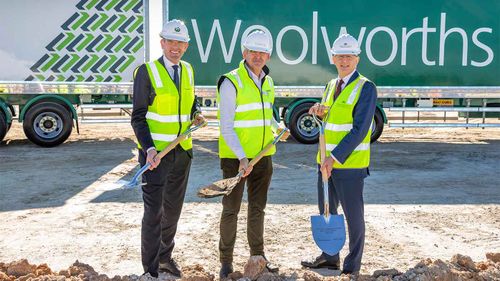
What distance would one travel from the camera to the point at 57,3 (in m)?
10.5

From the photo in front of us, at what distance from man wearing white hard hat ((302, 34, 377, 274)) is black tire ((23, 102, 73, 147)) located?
789 centimetres

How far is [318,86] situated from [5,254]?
7.81 m

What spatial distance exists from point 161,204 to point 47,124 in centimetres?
766

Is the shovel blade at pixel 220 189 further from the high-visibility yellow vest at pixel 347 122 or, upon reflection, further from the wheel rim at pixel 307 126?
the wheel rim at pixel 307 126

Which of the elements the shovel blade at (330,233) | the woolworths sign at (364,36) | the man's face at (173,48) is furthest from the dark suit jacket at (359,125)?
the woolworths sign at (364,36)

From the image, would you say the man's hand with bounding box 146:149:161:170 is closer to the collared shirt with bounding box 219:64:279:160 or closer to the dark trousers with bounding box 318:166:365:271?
the collared shirt with bounding box 219:64:279:160

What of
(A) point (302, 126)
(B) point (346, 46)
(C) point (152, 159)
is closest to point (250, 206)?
(C) point (152, 159)

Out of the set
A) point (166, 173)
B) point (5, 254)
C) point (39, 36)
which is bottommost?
point (5, 254)

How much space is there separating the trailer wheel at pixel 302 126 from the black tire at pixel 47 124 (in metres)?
4.55

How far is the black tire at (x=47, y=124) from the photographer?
418 inches

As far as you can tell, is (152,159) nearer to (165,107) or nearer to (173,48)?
(165,107)

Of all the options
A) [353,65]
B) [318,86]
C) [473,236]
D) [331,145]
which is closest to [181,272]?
[331,145]

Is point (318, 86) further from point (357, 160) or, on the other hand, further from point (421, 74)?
point (357, 160)

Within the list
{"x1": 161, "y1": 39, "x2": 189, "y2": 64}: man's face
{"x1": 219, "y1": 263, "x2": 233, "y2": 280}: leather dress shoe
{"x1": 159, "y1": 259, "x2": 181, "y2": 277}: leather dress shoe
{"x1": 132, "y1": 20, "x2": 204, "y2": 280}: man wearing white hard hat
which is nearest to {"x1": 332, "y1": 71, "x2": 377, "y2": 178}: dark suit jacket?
{"x1": 132, "y1": 20, "x2": 204, "y2": 280}: man wearing white hard hat
